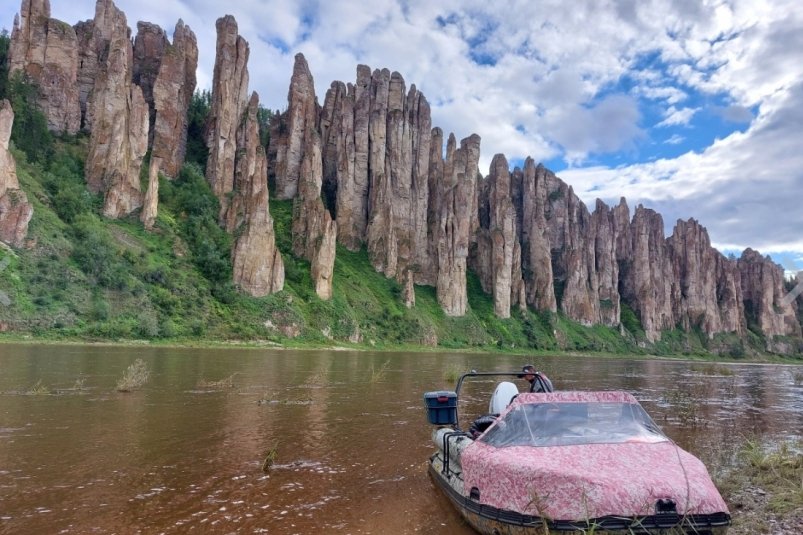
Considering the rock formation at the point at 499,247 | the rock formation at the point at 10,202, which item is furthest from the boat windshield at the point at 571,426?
the rock formation at the point at 499,247

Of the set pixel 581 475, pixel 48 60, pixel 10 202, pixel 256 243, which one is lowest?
pixel 581 475

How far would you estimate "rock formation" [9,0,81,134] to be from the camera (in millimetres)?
86300

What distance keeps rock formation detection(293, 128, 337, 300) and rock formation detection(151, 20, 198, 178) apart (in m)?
23.7

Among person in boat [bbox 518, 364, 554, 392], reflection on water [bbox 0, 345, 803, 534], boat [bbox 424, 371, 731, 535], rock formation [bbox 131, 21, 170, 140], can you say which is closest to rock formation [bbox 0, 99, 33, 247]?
reflection on water [bbox 0, 345, 803, 534]

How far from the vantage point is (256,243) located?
81500 millimetres

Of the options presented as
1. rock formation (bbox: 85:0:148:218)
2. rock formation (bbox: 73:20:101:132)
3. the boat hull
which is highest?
rock formation (bbox: 73:20:101:132)

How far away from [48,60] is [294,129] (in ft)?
150

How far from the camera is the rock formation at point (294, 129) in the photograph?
110 meters

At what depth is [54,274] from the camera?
179 feet

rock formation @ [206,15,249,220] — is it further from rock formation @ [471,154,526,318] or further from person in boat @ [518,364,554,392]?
person in boat @ [518,364,554,392]

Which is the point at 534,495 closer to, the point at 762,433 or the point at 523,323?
the point at 762,433

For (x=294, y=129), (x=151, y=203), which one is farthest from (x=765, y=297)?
(x=151, y=203)

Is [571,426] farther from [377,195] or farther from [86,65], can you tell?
[86,65]

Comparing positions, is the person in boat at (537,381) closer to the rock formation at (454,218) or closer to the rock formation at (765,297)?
the rock formation at (454,218)
